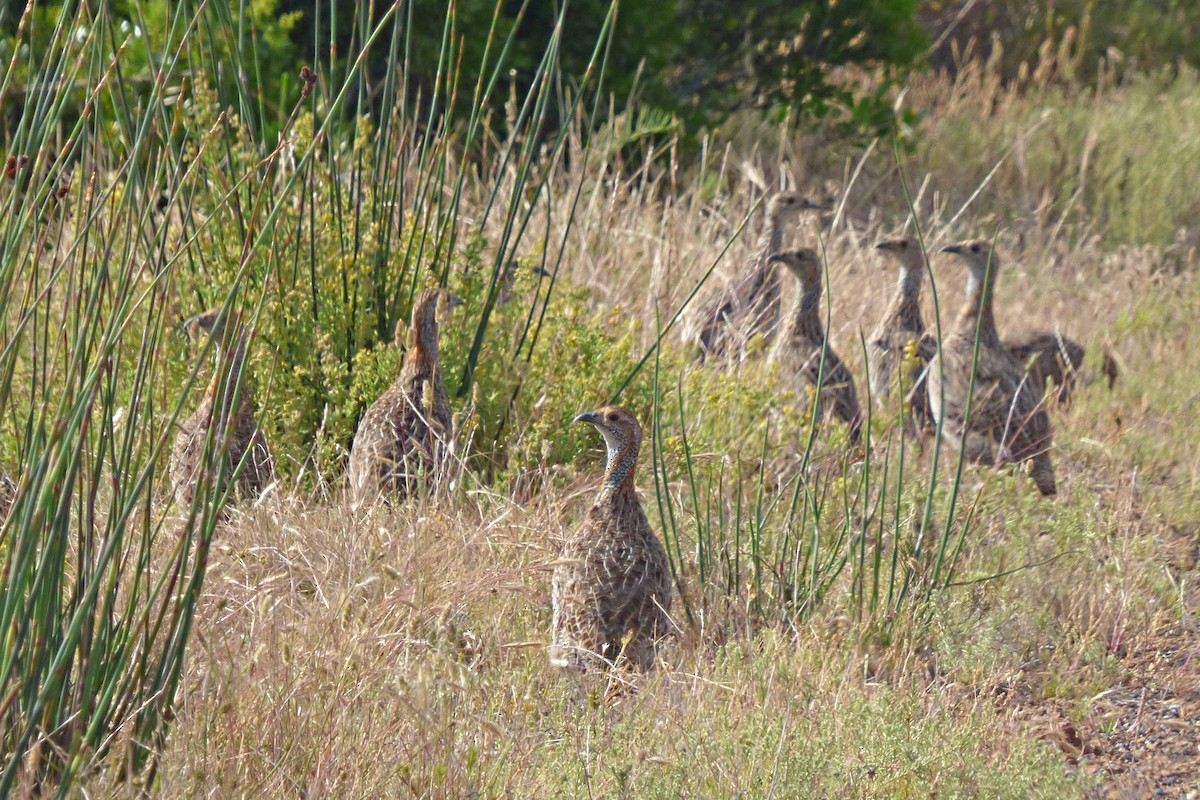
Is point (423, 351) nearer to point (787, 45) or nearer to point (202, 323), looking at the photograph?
point (202, 323)

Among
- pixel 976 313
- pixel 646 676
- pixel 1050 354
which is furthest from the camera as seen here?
pixel 1050 354

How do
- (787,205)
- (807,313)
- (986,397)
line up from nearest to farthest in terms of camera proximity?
(986,397), (807,313), (787,205)

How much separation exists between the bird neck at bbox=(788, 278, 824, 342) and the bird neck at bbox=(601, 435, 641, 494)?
8.43 ft

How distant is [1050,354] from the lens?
6941 mm

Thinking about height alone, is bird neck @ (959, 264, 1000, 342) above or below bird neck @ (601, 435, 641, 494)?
above

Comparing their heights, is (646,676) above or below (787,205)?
below

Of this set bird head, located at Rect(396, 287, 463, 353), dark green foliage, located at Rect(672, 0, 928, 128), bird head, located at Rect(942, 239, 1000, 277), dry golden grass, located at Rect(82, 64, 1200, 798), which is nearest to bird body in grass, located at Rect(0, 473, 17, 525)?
dry golden grass, located at Rect(82, 64, 1200, 798)

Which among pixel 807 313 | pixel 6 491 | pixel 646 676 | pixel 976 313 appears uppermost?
pixel 976 313

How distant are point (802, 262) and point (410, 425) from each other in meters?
2.62

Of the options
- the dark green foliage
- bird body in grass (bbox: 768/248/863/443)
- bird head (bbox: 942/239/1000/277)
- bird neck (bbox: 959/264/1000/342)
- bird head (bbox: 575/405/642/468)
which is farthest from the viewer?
the dark green foliage

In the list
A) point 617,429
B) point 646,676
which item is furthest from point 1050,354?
point 646,676

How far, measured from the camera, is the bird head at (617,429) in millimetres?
4113

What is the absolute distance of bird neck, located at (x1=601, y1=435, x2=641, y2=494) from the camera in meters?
4.04

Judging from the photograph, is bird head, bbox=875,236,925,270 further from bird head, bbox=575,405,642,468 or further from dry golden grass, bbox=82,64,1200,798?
bird head, bbox=575,405,642,468
